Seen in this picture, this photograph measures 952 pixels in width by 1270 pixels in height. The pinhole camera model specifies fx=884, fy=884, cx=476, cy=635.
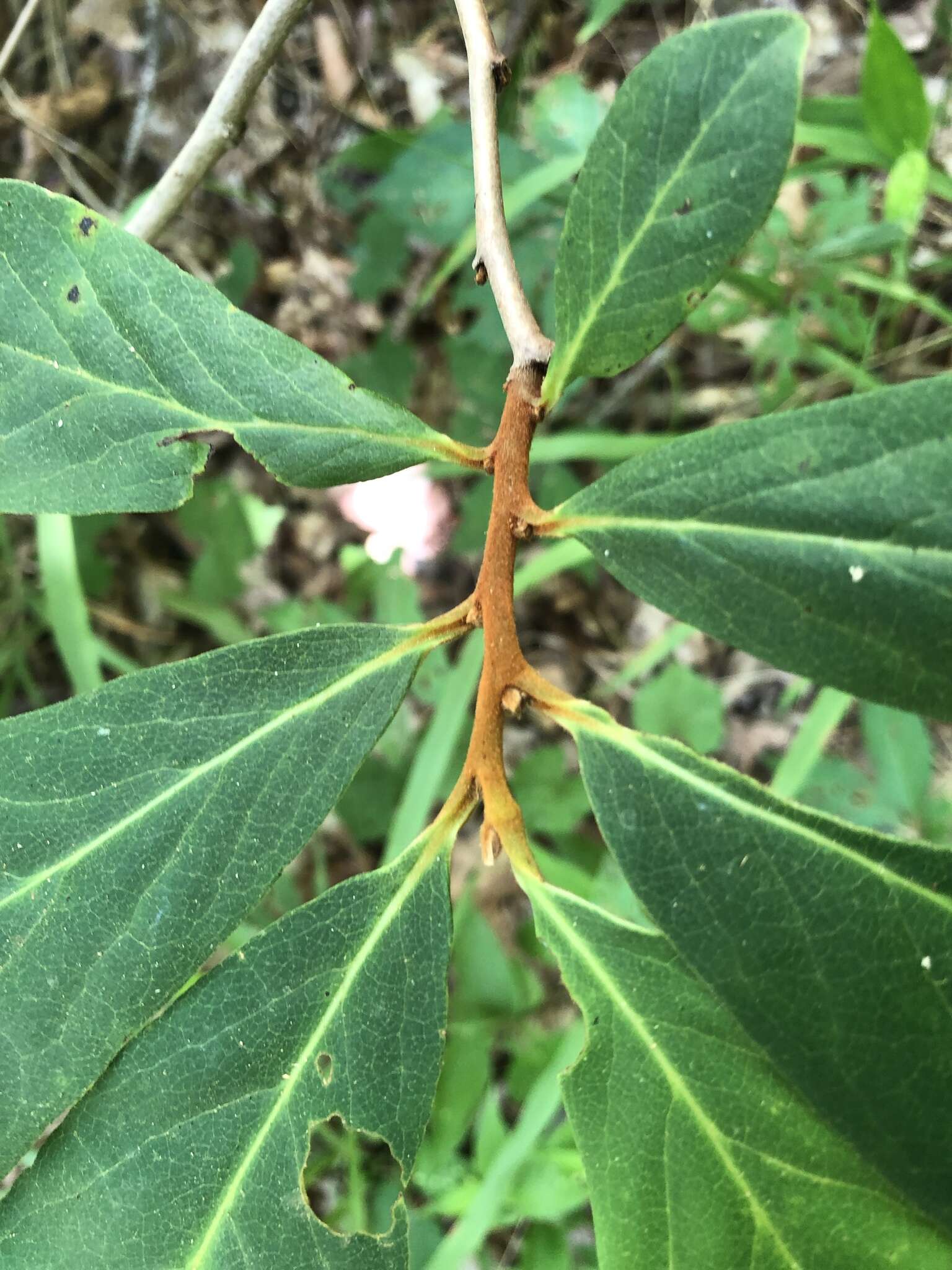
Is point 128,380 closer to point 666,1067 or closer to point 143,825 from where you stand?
point 143,825

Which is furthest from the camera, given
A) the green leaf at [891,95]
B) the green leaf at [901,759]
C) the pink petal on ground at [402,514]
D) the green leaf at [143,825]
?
the pink petal on ground at [402,514]

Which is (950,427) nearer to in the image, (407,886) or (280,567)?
(407,886)

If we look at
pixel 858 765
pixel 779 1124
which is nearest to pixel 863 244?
pixel 858 765

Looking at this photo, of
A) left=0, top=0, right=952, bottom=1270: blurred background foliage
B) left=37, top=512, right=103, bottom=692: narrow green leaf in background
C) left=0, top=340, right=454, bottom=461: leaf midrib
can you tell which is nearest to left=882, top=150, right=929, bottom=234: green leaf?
left=0, top=0, right=952, bottom=1270: blurred background foliage

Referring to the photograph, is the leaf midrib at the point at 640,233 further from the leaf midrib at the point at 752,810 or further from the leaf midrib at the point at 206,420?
the leaf midrib at the point at 752,810

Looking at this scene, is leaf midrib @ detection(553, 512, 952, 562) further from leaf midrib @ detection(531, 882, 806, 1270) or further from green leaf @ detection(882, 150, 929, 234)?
green leaf @ detection(882, 150, 929, 234)

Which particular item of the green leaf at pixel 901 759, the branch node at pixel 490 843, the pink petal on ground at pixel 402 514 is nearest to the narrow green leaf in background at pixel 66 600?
the pink petal on ground at pixel 402 514

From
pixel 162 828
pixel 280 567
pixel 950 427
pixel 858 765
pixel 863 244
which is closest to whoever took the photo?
pixel 950 427

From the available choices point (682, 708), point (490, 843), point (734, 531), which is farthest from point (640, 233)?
point (682, 708)
